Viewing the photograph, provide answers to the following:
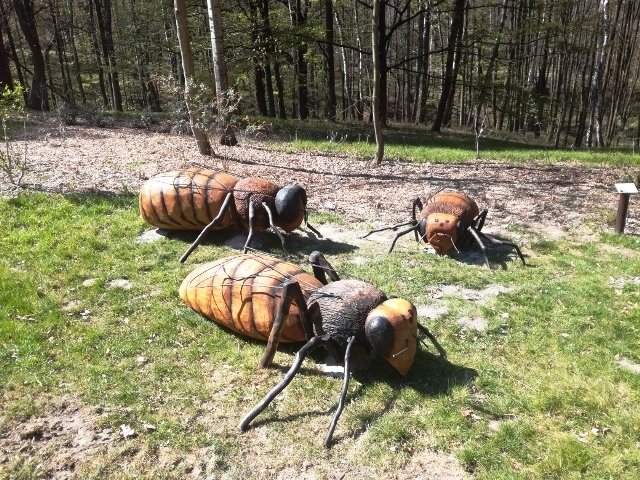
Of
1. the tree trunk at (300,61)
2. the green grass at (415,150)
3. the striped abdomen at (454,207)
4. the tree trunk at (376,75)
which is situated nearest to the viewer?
the striped abdomen at (454,207)

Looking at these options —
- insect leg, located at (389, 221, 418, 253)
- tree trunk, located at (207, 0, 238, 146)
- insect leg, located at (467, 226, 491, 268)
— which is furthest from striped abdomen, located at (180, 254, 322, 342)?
tree trunk, located at (207, 0, 238, 146)

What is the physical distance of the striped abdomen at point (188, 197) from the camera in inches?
242

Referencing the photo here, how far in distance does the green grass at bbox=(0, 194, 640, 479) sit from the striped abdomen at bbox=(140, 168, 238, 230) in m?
0.44

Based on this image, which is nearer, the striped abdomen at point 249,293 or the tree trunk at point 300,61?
the striped abdomen at point 249,293

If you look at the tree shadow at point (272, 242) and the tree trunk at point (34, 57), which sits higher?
the tree trunk at point (34, 57)

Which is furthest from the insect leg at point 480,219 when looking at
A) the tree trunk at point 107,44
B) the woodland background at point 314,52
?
the tree trunk at point 107,44

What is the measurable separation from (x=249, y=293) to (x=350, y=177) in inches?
275

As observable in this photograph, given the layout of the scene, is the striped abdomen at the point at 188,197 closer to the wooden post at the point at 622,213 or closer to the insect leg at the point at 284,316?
the insect leg at the point at 284,316

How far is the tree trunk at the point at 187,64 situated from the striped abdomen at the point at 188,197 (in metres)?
4.75

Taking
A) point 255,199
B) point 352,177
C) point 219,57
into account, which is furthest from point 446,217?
point 219,57

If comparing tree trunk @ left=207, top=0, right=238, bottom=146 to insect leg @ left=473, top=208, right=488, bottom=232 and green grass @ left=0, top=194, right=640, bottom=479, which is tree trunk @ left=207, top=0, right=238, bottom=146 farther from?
insect leg @ left=473, top=208, right=488, bottom=232

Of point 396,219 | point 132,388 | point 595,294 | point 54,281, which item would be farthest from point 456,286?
point 54,281

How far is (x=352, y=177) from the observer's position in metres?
10.9

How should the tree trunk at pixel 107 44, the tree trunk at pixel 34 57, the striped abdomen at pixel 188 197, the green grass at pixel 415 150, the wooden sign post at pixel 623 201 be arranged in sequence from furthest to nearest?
the tree trunk at pixel 107 44
the tree trunk at pixel 34 57
the green grass at pixel 415 150
the wooden sign post at pixel 623 201
the striped abdomen at pixel 188 197
